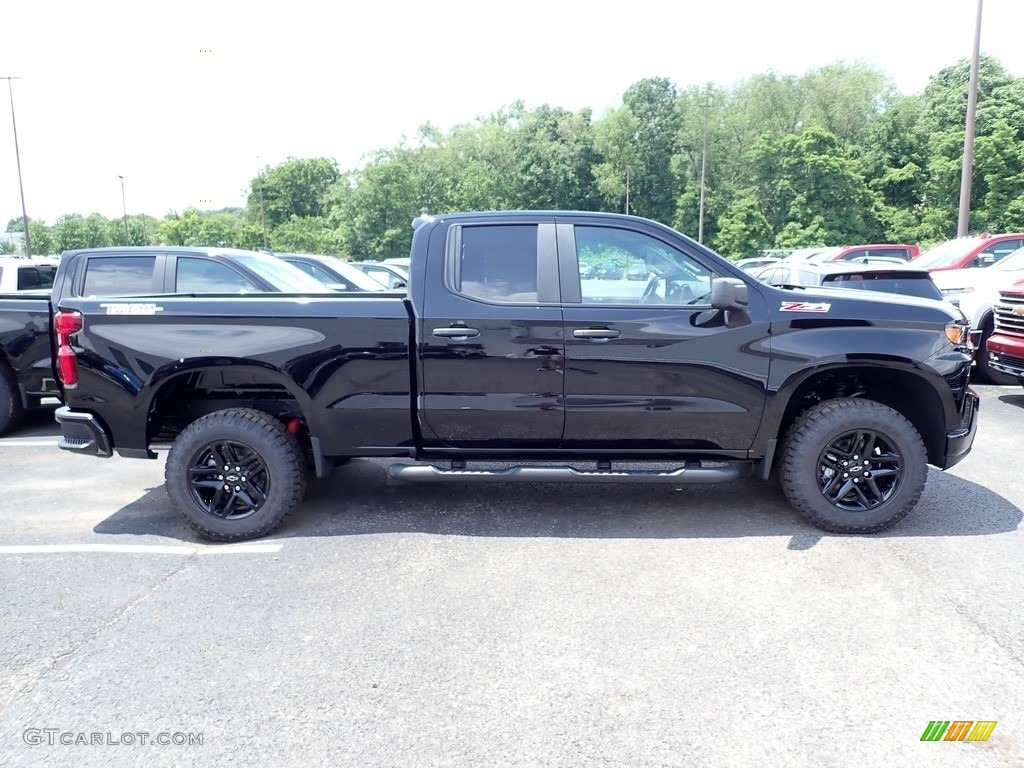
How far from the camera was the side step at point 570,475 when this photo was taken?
4703 millimetres

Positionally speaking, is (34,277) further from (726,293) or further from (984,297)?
(984,297)

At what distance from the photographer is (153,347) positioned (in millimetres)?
4789

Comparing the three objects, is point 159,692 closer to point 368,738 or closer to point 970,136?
point 368,738

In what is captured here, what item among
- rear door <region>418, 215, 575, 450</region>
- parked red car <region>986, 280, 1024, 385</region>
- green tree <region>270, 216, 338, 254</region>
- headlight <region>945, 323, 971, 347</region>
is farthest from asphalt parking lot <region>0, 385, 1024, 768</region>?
green tree <region>270, 216, 338, 254</region>

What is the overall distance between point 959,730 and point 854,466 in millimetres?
2147

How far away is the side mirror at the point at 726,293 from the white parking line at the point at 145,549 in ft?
9.77

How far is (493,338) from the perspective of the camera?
15.3 feet

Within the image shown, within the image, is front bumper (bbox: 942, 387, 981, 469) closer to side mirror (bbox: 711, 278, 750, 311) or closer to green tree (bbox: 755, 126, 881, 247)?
side mirror (bbox: 711, 278, 750, 311)

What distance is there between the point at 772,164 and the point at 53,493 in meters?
54.4

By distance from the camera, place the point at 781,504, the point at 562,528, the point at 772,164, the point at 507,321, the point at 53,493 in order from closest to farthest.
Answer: the point at 507,321 < the point at 562,528 < the point at 781,504 < the point at 53,493 < the point at 772,164

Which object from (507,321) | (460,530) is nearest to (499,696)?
(460,530)

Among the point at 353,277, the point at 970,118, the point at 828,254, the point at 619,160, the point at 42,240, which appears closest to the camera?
the point at 353,277

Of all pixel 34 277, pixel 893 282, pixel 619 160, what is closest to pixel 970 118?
pixel 893 282

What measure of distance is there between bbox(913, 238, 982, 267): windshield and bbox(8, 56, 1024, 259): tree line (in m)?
35.2
